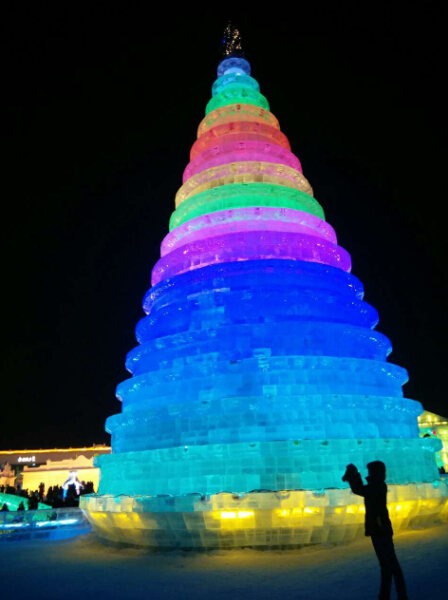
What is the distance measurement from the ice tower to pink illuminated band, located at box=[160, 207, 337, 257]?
0.04 metres

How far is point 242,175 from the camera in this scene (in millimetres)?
15250

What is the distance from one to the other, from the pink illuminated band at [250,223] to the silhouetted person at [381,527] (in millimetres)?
9264

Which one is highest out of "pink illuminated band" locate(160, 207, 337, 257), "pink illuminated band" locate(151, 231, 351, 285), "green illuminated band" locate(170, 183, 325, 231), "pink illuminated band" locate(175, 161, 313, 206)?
"pink illuminated band" locate(175, 161, 313, 206)

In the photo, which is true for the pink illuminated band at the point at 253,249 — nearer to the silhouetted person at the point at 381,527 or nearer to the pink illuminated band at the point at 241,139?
the pink illuminated band at the point at 241,139

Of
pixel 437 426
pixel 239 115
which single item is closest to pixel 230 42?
pixel 239 115

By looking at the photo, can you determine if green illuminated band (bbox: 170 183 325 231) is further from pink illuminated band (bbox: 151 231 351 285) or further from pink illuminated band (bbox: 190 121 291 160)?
pink illuminated band (bbox: 190 121 291 160)

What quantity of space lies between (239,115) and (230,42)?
6.81 meters

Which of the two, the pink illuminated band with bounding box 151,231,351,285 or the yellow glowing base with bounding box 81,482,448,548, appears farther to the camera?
the pink illuminated band with bounding box 151,231,351,285

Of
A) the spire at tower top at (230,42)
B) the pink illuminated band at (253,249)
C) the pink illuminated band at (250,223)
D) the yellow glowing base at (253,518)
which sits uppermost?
the spire at tower top at (230,42)

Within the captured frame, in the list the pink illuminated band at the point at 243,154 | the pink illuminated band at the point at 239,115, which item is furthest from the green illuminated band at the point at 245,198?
the pink illuminated band at the point at 239,115

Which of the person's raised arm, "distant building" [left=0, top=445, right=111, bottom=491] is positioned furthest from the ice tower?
"distant building" [left=0, top=445, right=111, bottom=491]

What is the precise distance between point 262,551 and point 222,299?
6.15m

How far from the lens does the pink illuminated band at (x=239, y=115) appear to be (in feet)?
58.3

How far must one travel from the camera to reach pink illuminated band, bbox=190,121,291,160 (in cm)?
1677
